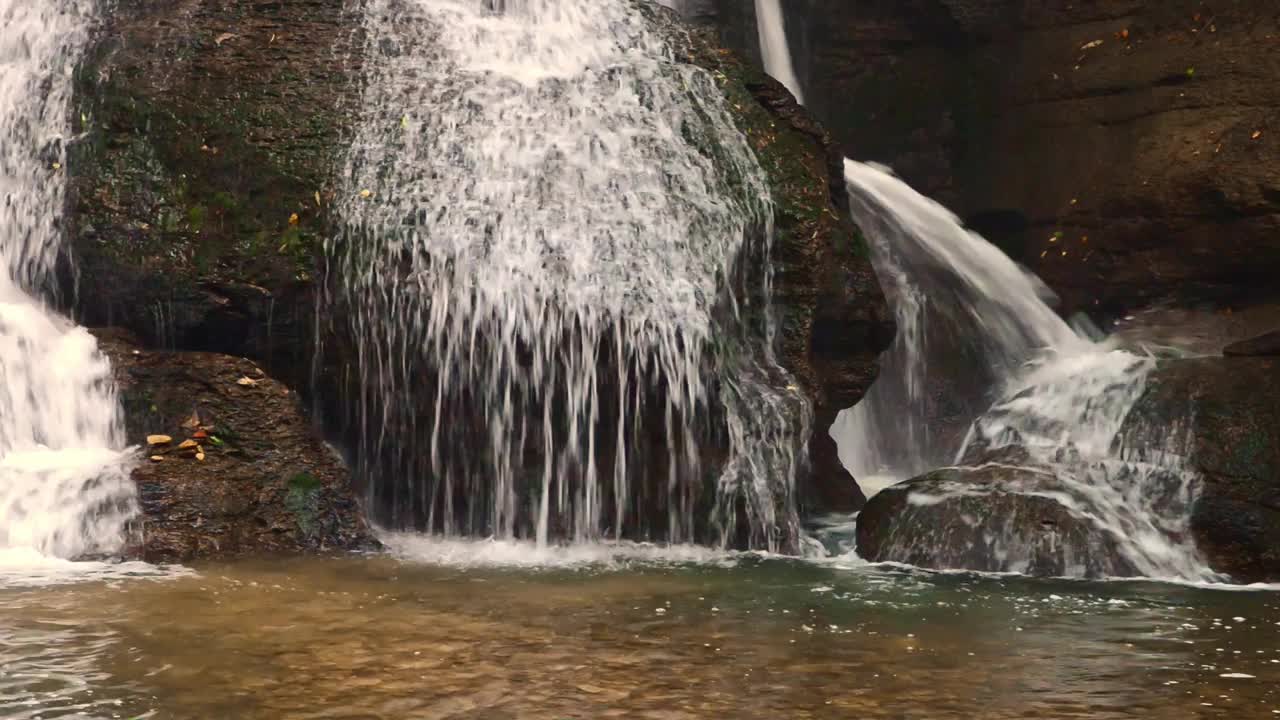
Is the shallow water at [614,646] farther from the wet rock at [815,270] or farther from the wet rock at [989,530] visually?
the wet rock at [815,270]

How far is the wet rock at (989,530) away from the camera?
7.68m

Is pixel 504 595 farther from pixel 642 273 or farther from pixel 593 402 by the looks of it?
pixel 642 273

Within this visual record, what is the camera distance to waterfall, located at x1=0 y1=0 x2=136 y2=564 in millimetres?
7227

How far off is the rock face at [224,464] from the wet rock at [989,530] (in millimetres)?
3205

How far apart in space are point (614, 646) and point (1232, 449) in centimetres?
522

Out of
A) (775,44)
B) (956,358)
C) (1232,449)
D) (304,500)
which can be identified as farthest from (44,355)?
(775,44)

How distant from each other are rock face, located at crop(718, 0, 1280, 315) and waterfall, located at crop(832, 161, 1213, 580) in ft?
1.91

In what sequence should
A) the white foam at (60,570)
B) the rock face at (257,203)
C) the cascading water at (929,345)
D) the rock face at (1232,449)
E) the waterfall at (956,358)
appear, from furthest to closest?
1. the cascading water at (929,345)
2. the waterfall at (956,358)
3. the rock face at (257,203)
4. the rock face at (1232,449)
5. the white foam at (60,570)

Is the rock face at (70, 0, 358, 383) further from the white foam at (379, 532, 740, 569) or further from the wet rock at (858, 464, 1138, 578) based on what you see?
the wet rock at (858, 464, 1138, 578)

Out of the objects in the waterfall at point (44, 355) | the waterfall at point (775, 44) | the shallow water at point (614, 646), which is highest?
the waterfall at point (775, 44)

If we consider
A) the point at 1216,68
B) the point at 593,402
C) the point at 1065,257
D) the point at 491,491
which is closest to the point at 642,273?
the point at 593,402

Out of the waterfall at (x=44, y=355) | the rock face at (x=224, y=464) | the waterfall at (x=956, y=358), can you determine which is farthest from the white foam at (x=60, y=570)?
the waterfall at (x=956, y=358)

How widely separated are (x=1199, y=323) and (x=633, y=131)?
544 cm

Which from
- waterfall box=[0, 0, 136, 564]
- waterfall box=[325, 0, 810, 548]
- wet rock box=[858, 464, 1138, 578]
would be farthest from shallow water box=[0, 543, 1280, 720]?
waterfall box=[325, 0, 810, 548]
